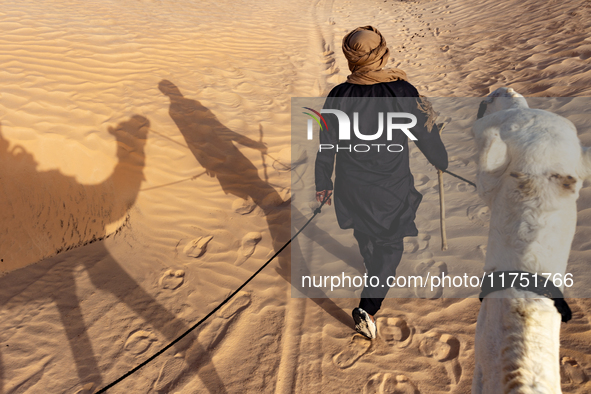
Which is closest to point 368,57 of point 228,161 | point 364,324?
point 364,324

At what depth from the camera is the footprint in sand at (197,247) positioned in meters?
3.62

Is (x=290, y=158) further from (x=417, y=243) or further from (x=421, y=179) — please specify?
(x=417, y=243)

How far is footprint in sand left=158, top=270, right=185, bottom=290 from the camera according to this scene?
10.7ft

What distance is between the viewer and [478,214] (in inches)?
137

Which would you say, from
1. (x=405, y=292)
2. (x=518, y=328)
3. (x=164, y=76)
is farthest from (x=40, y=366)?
(x=164, y=76)

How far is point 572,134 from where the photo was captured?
121 centimetres

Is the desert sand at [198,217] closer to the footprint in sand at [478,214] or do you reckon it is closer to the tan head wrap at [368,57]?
the footprint in sand at [478,214]

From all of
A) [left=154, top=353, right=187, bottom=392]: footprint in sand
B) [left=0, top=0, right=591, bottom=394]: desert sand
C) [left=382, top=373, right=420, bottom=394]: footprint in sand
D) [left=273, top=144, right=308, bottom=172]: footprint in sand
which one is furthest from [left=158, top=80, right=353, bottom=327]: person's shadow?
[left=154, top=353, right=187, bottom=392]: footprint in sand

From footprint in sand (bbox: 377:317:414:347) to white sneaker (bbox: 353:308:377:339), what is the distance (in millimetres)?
141

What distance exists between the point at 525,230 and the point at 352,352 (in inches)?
70.3

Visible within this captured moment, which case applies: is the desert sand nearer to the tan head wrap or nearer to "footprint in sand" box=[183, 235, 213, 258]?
"footprint in sand" box=[183, 235, 213, 258]

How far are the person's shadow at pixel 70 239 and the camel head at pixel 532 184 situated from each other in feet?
7.36

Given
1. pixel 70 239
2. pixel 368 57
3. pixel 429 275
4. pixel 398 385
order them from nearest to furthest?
pixel 368 57
pixel 398 385
pixel 429 275
pixel 70 239

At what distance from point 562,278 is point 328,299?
2131 millimetres
